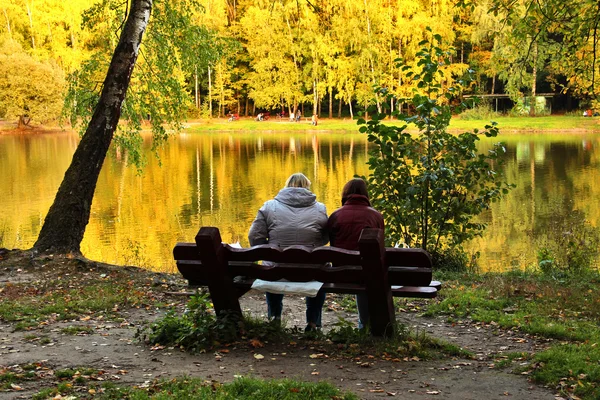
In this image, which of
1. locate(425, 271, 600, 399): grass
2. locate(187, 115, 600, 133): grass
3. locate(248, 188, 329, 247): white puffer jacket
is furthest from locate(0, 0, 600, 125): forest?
locate(248, 188, 329, 247): white puffer jacket

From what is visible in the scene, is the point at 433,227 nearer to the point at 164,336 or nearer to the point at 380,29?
the point at 164,336

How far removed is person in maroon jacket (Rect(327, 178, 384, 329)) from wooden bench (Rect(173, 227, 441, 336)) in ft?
1.84

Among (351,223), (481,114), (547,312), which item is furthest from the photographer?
(481,114)

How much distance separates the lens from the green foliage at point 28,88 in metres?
59.0

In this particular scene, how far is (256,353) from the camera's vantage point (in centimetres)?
539

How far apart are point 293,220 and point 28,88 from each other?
58579mm

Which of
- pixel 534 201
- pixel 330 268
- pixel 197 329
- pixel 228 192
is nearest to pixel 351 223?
pixel 330 268

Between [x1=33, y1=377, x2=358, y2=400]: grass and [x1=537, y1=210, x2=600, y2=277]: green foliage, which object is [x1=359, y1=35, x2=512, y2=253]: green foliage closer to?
[x1=537, y1=210, x2=600, y2=277]: green foliage

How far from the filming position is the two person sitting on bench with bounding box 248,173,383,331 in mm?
5852

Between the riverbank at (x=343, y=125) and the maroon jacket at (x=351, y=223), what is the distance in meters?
39.0

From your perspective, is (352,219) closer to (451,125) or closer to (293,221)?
(293,221)

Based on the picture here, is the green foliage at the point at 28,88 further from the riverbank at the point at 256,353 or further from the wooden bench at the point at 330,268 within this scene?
the wooden bench at the point at 330,268

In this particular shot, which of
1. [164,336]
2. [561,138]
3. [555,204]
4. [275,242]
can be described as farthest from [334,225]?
[561,138]

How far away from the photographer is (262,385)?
175 inches
